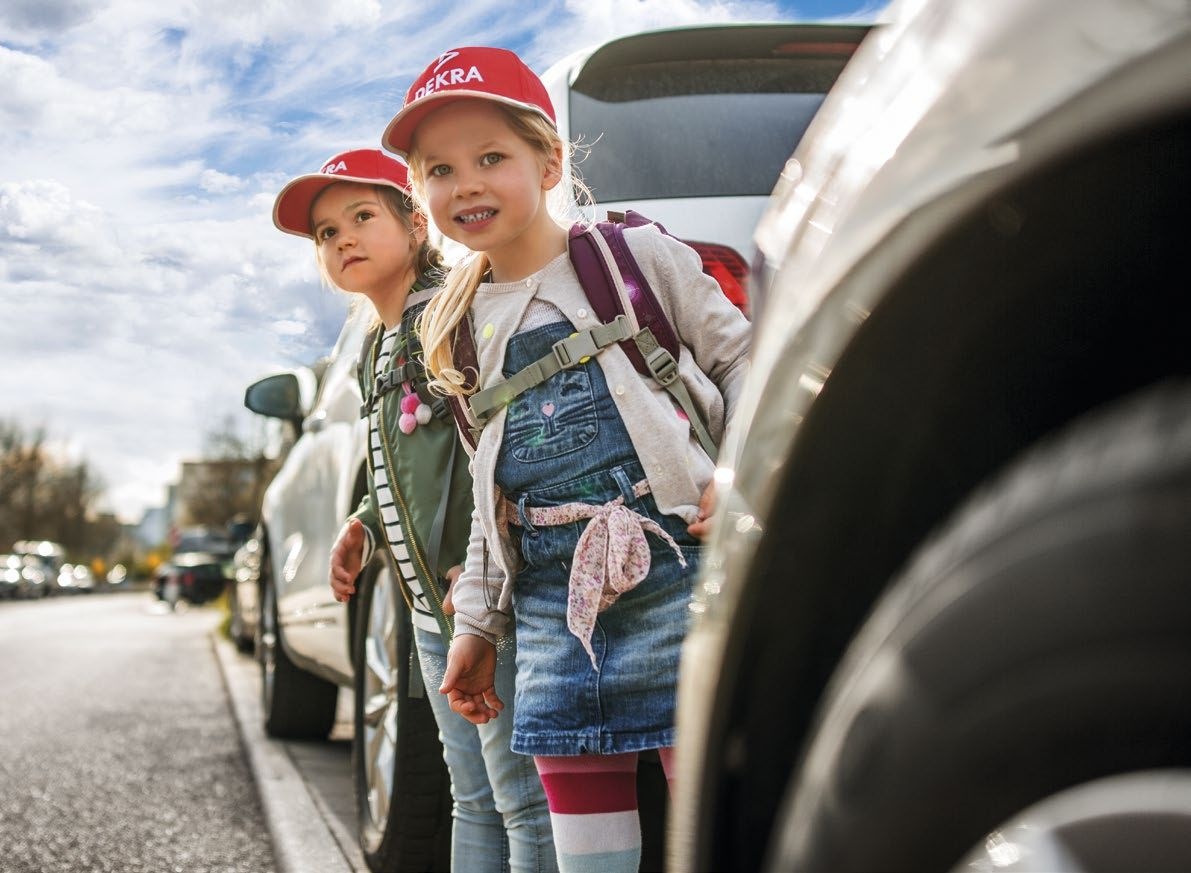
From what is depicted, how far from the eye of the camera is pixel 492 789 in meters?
2.53

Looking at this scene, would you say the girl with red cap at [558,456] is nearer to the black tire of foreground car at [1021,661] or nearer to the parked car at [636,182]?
the parked car at [636,182]

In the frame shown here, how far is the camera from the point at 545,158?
2209 millimetres

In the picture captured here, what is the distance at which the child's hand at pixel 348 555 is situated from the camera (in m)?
2.83

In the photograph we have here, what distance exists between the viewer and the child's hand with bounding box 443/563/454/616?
2363 mm

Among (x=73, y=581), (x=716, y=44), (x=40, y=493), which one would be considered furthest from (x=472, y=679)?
(x=40, y=493)

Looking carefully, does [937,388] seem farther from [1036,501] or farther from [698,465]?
[698,465]

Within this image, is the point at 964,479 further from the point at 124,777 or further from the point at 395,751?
the point at 124,777

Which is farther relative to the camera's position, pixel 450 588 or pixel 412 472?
pixel 412 472

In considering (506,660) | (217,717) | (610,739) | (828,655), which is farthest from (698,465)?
(217,717)

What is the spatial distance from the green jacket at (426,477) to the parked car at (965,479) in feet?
4.57

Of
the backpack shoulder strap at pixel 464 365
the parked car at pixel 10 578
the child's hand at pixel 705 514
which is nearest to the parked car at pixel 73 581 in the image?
the parked car at pixel 10 578

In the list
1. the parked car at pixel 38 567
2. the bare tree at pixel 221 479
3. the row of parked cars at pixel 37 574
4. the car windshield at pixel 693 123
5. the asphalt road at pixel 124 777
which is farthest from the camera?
the parked car at pixel 38 567

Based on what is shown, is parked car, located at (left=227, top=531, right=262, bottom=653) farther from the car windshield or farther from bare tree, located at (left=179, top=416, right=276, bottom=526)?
bare tree, located at (left=179, top=416, right=276, bottom=526)

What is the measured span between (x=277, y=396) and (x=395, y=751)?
8.52ft
